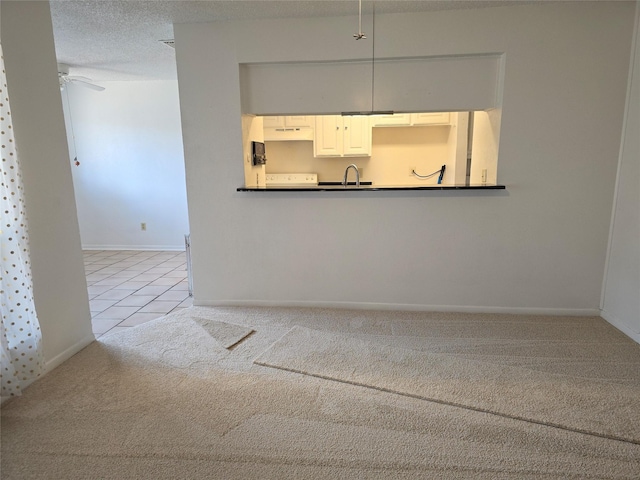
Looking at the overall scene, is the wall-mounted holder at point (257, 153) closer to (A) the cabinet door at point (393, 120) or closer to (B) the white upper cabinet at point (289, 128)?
(B) the white upper cabinet at point (289, 128)

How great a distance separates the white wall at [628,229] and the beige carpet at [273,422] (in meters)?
0.21

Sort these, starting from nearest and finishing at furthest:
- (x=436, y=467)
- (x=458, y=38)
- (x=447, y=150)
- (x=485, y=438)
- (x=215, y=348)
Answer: (x=436, y=467) → (x=485, y=438) → (x=215, y=348) → (x=458, y=38) → (x=447, y=150)

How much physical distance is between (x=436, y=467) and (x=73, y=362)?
2199 mm

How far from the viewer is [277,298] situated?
11.0ft

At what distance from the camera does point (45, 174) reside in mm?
2268

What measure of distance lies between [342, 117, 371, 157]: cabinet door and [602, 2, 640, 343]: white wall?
2.69 m

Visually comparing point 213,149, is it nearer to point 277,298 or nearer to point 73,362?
point 277,298

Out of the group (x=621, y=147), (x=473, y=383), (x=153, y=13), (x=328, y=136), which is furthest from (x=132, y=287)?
(x=621, y=147)

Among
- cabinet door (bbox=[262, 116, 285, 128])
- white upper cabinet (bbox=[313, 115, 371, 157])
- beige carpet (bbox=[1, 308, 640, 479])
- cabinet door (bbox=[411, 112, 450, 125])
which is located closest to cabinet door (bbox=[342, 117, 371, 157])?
white upper cabinet (bbox=[313, 115, 371, 157])

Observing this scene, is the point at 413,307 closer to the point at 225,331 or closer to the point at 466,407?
the point at 466,407

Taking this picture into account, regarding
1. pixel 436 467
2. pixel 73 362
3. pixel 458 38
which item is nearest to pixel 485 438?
pixel 436 467

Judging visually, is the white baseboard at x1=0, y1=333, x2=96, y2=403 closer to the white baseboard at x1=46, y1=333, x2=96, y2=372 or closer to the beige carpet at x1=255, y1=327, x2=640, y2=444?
the white baseboard at x1=46, y1=333, x2=96, y2=372

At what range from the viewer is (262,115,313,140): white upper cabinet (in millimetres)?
4945

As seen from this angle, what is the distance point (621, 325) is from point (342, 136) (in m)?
3.45
